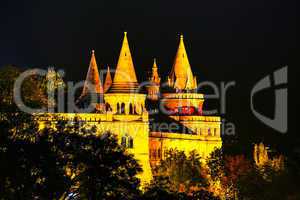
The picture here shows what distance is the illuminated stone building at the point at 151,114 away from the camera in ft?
266

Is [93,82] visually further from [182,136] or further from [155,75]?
[155,75]

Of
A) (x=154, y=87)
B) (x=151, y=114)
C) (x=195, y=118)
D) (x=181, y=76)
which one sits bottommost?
(x=195, y=118)

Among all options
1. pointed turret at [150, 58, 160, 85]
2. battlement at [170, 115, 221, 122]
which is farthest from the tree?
pointed turret at [150, 58, 160, 85]

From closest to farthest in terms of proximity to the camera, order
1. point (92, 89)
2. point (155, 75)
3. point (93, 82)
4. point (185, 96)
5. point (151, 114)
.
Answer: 1. point (92, 89)
2. point (93, 82)
3. point (151, 114)
4. point (185, 96)
5. point (155, 75)

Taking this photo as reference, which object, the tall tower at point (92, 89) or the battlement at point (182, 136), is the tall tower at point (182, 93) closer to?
the battlement at point (182, 136)

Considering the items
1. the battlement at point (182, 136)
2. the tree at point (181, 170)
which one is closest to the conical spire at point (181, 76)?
the battlement at point (182, 136)

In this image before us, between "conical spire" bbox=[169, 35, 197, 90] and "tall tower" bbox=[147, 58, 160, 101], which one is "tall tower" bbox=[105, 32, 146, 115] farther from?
"tall tower" bbox=[147, 58, 160, 101]

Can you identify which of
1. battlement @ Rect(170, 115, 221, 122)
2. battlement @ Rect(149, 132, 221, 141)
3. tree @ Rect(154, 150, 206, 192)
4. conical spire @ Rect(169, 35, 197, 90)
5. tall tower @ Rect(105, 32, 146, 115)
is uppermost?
conical spire @ Rect(169, 35, 197, 90)

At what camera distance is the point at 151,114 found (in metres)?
100

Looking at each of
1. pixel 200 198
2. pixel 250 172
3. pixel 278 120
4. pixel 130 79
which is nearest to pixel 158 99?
pixel 278 120

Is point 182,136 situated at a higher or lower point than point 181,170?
higher

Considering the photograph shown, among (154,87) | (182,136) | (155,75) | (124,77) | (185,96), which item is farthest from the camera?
(155,75)

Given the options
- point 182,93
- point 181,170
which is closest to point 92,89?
point 182,93

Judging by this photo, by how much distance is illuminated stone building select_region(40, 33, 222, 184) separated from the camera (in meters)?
81.1
